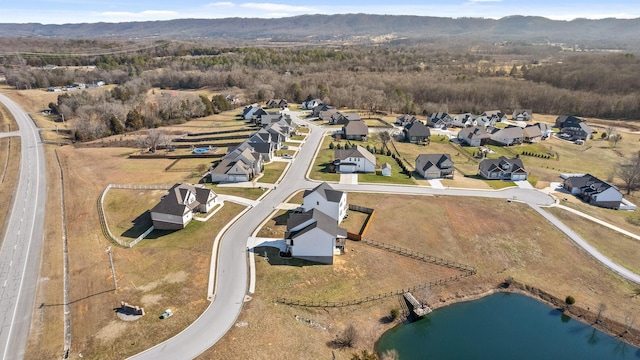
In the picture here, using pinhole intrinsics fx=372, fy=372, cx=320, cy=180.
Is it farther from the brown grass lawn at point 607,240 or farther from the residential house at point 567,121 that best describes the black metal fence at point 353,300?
the residential house at point 567,121

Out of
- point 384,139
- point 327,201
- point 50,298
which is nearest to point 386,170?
point 384,139

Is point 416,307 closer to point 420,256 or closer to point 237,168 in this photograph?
point 420,256

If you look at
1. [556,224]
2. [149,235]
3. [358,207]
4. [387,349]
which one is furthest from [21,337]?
[556,224]

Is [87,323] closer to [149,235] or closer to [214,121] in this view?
[149,235]

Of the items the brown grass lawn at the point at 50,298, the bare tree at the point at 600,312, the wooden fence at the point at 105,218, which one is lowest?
the bare tree at the point at 600,312

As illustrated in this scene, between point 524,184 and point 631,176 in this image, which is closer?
point 631,176

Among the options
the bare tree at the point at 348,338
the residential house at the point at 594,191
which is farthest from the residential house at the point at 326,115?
the bare tree at the point at 348,338
